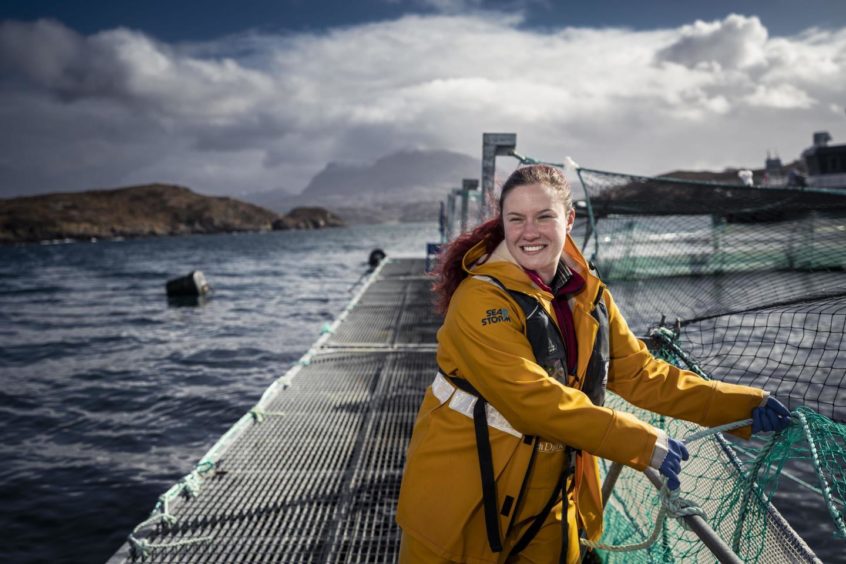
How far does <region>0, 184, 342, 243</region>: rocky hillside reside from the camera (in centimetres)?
12031

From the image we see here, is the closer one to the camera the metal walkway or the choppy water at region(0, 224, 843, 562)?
the metal walkway

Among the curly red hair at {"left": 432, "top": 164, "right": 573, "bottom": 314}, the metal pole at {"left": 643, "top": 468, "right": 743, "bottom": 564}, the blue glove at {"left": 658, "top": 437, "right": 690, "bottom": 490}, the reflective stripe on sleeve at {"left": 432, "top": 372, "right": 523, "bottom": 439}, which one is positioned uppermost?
the curly red hair at {"left": 432, "top": 164, "right": 573, "bottom": 314}

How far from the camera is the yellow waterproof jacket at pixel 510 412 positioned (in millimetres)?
1898

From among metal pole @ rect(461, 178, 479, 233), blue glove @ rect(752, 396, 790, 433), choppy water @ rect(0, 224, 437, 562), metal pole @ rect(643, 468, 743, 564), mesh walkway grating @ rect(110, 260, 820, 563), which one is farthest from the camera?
metal pole @ rect(461, 178, 479, 233)

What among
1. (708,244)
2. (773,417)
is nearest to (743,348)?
(773,417)

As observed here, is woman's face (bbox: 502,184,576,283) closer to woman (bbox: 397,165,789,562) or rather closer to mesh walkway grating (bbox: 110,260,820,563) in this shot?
woman (bbox: 397,165,789,562)

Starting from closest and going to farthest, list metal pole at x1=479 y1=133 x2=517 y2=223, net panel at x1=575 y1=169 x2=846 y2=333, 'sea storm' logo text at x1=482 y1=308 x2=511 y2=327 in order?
'sea storm' logo text at x1=482 y1=308 x2=511 y2=327 < metal pole at x1=479 y1=133 x2=517 y2=223 < net panel at x1=575 y1=169 x2=846 y2=333

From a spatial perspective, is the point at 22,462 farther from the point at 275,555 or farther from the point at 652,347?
the point at 652,347

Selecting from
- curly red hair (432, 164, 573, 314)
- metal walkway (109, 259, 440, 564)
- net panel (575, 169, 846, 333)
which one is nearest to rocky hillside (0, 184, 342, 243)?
net panel (575, 169, 846, 333)

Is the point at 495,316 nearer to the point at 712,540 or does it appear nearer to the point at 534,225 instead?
the point at 534,225

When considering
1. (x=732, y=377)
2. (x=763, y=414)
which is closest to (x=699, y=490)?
(x=763, y=414)

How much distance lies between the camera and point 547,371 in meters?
Result: 2.16

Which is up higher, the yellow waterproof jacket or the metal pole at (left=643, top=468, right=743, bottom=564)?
the yellow waterproof jacket

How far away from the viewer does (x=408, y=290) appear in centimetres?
1573
